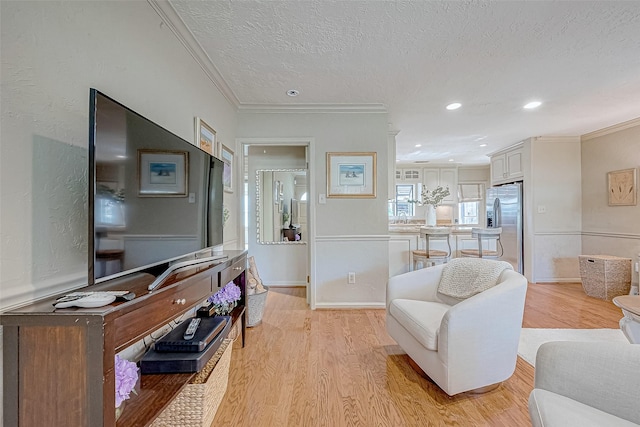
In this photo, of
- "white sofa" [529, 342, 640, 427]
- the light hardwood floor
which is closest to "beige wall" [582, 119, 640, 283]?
the light hardwood floor

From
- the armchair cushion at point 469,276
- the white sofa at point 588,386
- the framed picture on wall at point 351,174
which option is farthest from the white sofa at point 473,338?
the framed picture on wall at point 351,174

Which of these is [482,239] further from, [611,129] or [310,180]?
[310,180]

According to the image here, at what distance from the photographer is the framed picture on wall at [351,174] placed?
3312 mm

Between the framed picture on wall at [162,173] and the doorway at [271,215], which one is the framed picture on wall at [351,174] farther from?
the framed picture on wall at [162,173]

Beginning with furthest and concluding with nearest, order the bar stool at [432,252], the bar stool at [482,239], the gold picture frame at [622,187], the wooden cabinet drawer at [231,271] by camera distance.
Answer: the bar stool at [482,239] → the bar stool at [432,252] → the gold picture frame at [622,187] → the wooden cabinet drawer at [231,271]

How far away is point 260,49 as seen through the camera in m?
2.11

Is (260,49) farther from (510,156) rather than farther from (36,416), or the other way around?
(510,156)

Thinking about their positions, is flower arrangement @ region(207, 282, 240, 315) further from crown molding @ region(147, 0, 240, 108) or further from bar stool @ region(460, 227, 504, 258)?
bar stool @ region(460, 227, 504, 258)

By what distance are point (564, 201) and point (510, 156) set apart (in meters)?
1.10

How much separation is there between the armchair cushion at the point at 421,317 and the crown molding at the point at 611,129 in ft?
12.6

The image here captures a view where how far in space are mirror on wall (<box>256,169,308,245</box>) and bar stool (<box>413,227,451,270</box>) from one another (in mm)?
1697

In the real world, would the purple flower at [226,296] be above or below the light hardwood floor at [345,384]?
above

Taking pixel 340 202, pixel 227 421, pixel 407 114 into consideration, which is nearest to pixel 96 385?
pixel 227 421

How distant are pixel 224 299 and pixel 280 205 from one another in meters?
2.53
